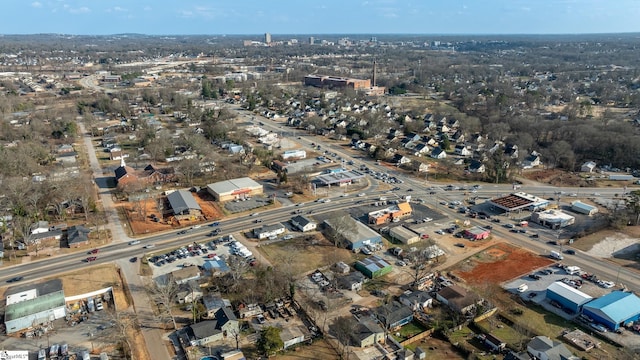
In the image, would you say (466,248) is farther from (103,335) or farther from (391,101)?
(391,101)

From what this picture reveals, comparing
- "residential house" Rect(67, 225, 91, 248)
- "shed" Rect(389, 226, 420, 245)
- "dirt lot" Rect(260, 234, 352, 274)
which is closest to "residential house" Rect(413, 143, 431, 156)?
"shed" Rect(389, 226, 420, 245)

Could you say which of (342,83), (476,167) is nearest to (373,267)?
(476,167)

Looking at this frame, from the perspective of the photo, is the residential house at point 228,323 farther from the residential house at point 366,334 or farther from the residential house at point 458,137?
the residential house at point 458,137

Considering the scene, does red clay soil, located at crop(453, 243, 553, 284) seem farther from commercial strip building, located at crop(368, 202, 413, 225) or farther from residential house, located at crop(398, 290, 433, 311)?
commercial strip building, located at crop(368, 202, 413, 225)

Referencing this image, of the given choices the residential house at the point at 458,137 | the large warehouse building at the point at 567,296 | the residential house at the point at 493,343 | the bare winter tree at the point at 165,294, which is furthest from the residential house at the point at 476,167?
the bare winter tree at the point at 165,294

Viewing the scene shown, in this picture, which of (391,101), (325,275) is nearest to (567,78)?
(391,101)

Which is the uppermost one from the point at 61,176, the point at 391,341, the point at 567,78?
the point at 567,78
